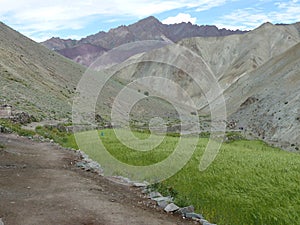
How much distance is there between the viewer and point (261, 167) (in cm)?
1783

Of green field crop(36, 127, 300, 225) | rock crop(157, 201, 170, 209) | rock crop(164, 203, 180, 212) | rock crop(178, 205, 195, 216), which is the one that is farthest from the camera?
rock crop(157, 201, 170, 209)

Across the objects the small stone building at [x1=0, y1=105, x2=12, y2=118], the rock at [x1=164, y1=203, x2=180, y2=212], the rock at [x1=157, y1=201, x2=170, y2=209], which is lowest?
the small stone building at [x1=0, y1=105, x2=12, y2=118]

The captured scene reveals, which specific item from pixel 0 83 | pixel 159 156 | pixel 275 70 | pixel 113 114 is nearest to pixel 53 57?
pixel 113 114

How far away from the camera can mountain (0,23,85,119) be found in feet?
239

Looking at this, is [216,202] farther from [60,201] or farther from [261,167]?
[60,201]

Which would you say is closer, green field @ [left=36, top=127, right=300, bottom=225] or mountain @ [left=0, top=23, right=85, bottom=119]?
green field @ [left=36, top=127, right=300, bottom=225]

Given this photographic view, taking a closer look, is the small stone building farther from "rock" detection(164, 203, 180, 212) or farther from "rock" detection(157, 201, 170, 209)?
"rock" detection(164, 203, 180, 212)

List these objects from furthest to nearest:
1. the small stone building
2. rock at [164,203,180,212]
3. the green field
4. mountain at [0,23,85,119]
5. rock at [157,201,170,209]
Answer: mountain at [0,23,85,119], the small stone building, rock at [157,201,170,209], rock at [164,203,180,212], the green field

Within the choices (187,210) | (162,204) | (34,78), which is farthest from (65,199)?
(34,78)

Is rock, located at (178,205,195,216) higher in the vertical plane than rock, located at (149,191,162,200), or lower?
higher

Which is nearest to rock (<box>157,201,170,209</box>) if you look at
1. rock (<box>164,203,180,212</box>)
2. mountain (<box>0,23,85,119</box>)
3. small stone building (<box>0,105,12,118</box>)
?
rock (<box>164,203,180,212</box>)

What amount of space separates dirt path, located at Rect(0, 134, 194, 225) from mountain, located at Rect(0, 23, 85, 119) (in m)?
42.7

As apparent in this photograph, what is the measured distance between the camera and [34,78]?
10444 centimetres

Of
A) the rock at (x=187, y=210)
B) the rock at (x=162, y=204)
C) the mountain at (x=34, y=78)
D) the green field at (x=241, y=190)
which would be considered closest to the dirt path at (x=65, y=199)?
the rock at (x=187, y=210)
